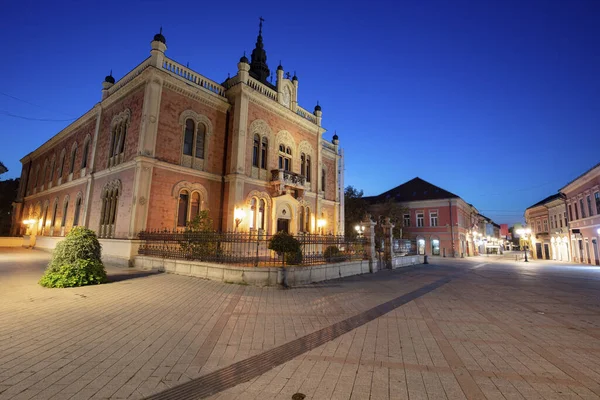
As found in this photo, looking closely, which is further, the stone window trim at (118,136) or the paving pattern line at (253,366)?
the stone window trim at (118,136)

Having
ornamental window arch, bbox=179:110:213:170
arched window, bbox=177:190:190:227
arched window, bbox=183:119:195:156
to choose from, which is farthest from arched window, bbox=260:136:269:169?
arched window, bbox=177:190:190:227

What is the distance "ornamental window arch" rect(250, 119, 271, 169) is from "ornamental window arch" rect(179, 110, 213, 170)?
303 centimetres

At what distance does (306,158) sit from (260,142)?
558cm

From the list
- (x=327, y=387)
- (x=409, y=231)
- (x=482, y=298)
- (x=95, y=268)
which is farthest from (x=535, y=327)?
(x=409, y=231)

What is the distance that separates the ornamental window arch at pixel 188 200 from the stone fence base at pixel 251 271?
12.1ft

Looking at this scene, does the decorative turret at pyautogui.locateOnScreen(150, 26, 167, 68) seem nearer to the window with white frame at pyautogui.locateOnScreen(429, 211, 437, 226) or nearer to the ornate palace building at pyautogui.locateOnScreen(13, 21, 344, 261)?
the ornate palace building at pyautogui.locateOnScreen(13, 21, 344, 261)

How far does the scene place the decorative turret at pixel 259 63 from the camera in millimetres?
26406

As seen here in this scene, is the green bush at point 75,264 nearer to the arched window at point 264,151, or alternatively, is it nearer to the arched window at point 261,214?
the arched window at point 261,214

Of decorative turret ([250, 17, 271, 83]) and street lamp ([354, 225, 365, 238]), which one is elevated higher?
decorative turret ([250, 17, 271, 83])

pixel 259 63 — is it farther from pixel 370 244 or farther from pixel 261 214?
pixel 370 244

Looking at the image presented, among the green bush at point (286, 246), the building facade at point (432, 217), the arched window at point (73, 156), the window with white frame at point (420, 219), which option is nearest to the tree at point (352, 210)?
the building facade at point (432, 217)

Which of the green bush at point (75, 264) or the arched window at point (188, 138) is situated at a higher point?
the arched window at point (188, 138)

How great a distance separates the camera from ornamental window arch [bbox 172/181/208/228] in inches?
670

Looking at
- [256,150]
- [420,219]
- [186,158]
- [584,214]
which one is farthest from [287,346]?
[420,219]
